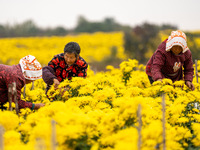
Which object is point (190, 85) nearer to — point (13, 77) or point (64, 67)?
point (64, 67)

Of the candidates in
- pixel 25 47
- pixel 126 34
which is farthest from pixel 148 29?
pixel 25 47

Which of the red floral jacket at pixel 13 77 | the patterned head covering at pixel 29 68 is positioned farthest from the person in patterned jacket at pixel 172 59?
the red floral jacket at pixel 13 77

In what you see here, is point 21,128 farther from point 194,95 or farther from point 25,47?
point 25,47

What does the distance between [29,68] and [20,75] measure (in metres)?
0.14

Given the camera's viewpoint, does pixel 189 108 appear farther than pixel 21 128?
Yes

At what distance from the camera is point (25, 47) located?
23.7m

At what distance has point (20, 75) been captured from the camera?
2955 millimetres

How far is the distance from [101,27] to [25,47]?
27.6 m

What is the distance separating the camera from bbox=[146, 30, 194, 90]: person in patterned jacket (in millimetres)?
3814

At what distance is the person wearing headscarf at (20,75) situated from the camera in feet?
9.59

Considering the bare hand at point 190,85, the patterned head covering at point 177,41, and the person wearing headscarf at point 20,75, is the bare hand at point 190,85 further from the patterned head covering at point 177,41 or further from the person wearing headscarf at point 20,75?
the person wearing headscarf at point 20,75

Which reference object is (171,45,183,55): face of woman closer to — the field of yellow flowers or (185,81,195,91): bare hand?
(185,81,195,91): bare hand

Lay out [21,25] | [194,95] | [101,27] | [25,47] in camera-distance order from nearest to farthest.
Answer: [194,95] → [25,47] → [21,25] → [101,27]

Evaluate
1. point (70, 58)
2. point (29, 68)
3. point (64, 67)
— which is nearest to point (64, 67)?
point (64, 67)
